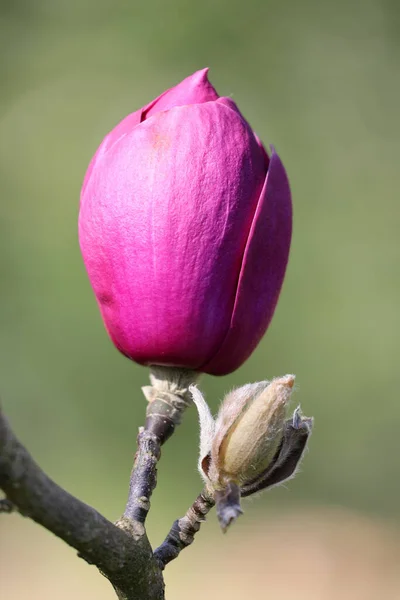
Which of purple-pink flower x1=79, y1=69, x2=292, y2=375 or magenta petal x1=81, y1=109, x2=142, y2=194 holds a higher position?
magenta petal x1=81, y1=109, x2=142, y2=194

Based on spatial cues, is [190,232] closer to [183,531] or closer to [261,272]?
[261,272]

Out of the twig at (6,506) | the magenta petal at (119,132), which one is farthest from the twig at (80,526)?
the magenta petal at (119,132)

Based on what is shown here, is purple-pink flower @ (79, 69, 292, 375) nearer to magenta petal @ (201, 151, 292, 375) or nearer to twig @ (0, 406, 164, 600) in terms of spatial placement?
magenta petal @ (201, 151, 292, 375)

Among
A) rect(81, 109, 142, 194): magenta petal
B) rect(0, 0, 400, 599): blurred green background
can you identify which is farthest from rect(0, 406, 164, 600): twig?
rect(0, 0, 400, 599): blurred green background

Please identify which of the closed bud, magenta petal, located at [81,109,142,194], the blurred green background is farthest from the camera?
the blurred green background

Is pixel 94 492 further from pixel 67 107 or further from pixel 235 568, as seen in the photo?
pixel 67 107

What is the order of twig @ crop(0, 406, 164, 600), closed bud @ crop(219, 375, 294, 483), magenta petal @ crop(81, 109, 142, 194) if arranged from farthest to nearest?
magenta petal @ crop(81, 109, 142, 194), closed bud @ crop(219, 375, 294, 483), twig @ crop(0, 406, 164, 600)
